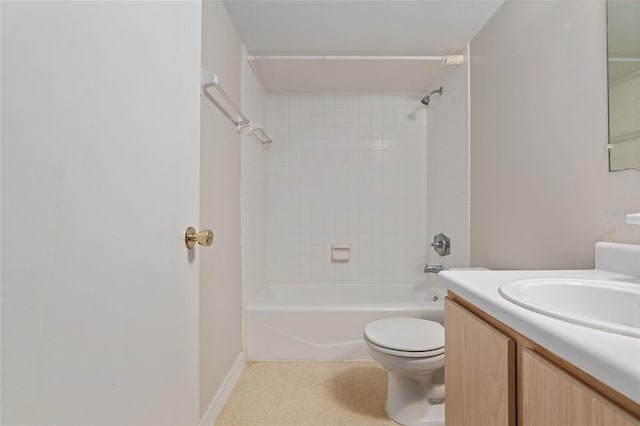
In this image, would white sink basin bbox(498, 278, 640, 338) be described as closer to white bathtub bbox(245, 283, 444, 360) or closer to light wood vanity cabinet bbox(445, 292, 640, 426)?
light wood vanity cabinet bbox(445, 292, 640, 426)

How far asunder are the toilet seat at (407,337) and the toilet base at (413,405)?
6.9 inches

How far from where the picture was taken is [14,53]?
363 mm

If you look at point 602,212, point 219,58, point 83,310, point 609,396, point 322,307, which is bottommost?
→ point 322,307

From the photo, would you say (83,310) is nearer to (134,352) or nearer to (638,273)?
(134,352)

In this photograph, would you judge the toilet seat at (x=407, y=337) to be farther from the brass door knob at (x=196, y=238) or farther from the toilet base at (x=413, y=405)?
the brass door knob at (x=196, y=238)

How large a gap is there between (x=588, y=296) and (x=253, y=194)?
2.13 metres

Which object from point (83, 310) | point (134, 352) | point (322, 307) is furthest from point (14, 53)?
point (322, 307)

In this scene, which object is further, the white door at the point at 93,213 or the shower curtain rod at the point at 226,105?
the shower curtain rod at the point at 226,105

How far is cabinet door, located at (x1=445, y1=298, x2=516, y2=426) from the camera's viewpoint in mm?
658

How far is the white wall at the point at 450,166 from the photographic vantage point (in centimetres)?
226

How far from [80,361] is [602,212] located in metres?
1.48

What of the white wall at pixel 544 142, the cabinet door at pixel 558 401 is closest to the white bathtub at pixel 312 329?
the white wall at pixel 544 142

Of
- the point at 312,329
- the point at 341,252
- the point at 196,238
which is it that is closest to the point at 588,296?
the point at 196,238

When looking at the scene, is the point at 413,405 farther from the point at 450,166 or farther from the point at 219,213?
the point at 450,166
